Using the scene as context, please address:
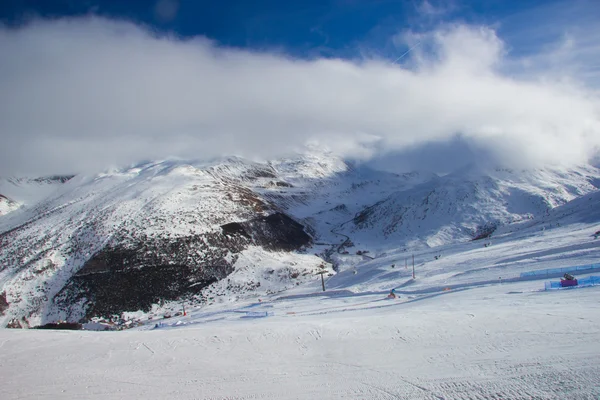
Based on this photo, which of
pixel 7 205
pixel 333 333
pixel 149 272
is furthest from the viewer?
pixel 7 205

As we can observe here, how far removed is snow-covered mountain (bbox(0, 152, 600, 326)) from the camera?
58.3m

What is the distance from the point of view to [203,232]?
77.8 meters

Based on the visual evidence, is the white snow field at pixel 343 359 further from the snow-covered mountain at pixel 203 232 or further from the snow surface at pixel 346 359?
the snow-covered mountain at pixel 203 232

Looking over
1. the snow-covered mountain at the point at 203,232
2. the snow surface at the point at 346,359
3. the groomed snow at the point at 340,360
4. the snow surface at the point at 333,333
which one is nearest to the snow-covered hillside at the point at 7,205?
the snow-covered mountain at the point at 203,232

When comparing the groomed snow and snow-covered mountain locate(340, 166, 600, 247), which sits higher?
snow-covered mountain locate(340, 166, 600, 247)

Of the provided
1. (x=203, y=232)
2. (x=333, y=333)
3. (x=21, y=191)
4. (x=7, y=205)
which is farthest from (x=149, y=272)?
(x=21, y=191)

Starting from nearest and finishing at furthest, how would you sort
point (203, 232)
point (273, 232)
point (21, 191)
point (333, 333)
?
point (333, 333) < point (203, 232) < point (273, 232) < point (21, 191)

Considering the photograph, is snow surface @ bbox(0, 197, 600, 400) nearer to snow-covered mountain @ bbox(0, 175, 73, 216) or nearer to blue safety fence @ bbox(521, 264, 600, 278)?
blue safety fence @ bbox(521, 264, 600, 278)

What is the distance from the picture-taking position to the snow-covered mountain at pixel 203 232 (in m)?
58.3

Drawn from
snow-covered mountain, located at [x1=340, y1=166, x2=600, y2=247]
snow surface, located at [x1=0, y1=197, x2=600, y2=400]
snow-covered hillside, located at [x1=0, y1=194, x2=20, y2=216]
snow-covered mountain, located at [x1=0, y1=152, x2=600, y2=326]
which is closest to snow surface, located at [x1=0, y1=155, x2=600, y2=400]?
snow surface, located at [x1=0, y1=197, x2=600, y2=400]

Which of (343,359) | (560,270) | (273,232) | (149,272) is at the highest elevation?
(273,232)

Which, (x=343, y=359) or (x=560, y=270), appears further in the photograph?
(x=560, y=270)

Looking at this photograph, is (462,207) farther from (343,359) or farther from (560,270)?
(343,359)

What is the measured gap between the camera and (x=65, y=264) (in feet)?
210
